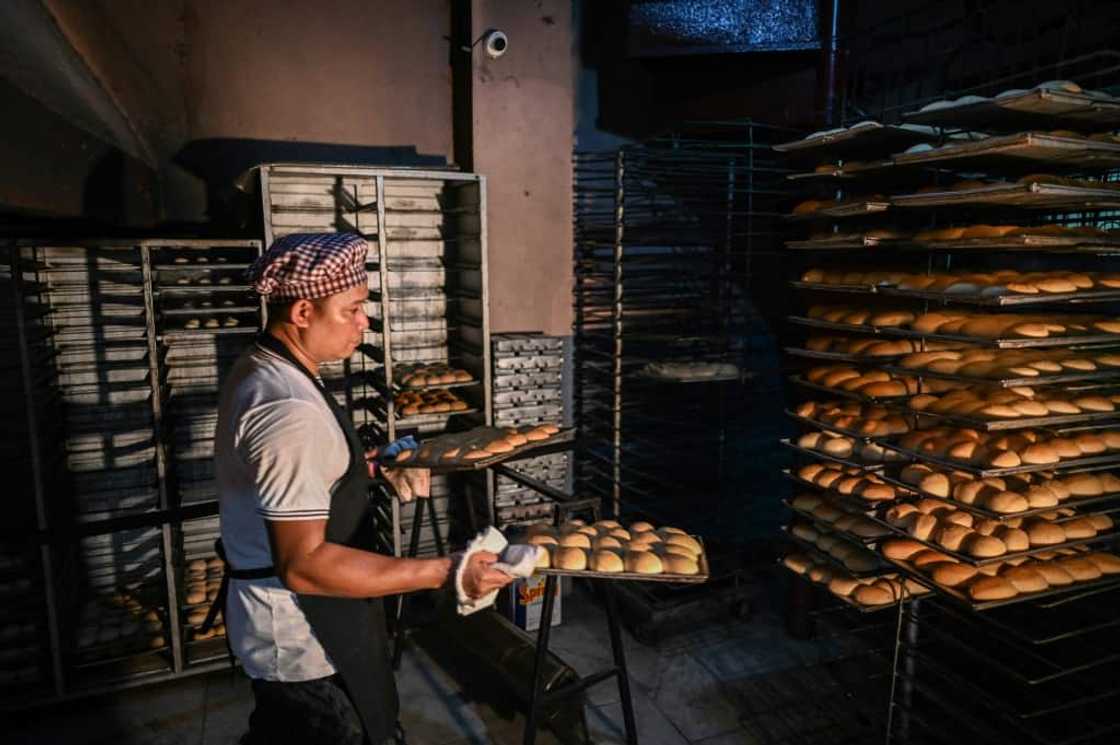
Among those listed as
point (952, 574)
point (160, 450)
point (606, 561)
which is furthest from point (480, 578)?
point (160, 450)

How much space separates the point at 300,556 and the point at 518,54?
146 inches

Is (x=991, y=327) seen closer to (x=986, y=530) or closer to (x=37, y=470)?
(x=986, y=530)

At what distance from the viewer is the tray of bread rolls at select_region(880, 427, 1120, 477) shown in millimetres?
2605

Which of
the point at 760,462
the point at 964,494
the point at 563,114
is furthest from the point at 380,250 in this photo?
the point at 760,462

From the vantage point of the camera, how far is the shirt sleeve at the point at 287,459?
1.62 metres

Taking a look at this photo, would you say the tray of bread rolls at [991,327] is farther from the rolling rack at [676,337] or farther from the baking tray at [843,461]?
the rolling rack at [676,337]

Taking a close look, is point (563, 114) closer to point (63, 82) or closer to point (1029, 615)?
point (63, 82)

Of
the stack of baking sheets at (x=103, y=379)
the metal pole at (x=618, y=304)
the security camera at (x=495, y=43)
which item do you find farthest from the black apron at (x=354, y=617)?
the security camera at (x=495, y=43)

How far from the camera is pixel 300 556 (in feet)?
5.34

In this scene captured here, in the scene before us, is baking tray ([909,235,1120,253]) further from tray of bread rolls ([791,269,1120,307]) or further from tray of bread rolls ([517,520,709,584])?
tray of bread rolls ([517,520,709,584])

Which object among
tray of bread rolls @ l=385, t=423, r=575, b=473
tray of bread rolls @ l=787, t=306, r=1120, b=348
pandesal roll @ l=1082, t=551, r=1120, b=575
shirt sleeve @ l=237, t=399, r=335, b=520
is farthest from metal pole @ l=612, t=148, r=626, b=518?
shirt sleeve @ l=237, t=399, r=335, b=520

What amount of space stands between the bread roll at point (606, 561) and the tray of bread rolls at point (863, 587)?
1205 mm

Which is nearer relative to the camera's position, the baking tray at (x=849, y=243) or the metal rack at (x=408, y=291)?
the baking tray at (x=849, y=243)

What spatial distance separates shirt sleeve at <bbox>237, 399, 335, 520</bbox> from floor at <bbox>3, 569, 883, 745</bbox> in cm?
218
